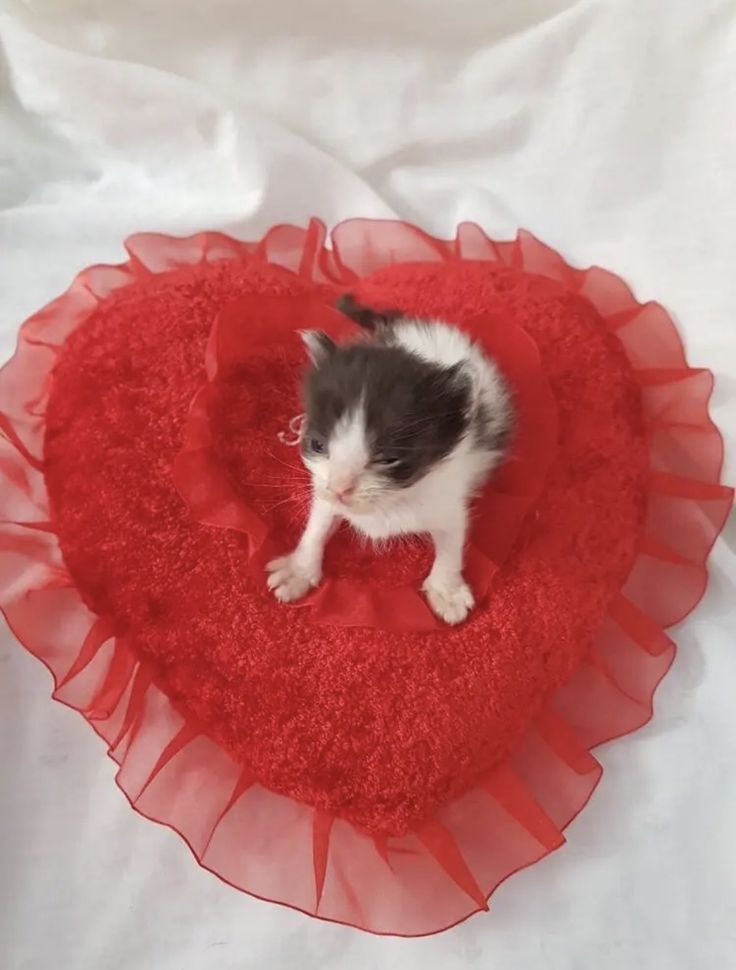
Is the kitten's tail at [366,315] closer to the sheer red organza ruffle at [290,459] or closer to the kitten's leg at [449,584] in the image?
the sheer red organza ruffle at [290,459]

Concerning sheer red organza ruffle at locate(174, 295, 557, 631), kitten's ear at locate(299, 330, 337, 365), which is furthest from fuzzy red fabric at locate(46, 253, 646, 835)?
kitten's ear at locate(299, 330, 337, 365)

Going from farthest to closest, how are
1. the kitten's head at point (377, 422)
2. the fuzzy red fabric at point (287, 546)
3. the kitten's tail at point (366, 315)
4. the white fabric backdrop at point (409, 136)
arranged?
1. the white fabric backdrop at point (409, 136)
2. the kitten's tail at point (366, 315)
3. the fuzzy red fabric at point (287, 546)
4. the kitten's head at point (377, 422)

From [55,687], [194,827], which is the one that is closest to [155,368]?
[55,687]

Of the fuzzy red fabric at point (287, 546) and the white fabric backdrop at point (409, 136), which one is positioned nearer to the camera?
the fuzzy red fabric at point (287, 546)

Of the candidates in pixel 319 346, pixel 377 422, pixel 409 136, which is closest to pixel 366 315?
pixel 319 346

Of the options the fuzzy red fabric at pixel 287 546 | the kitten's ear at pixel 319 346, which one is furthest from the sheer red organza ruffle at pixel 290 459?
the kitten's ear at pixel 319 346
